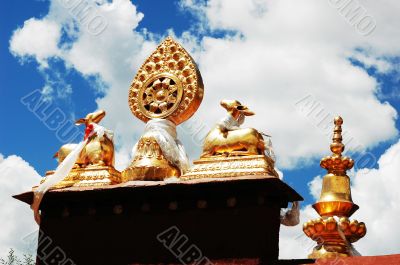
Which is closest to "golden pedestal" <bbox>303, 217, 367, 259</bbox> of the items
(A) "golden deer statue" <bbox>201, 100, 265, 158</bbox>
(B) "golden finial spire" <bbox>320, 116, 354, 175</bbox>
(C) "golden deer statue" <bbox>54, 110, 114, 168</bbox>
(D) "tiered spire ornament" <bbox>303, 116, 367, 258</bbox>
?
(D) "tiered spire ornament" <bbox>303, 116, 367, 258</bbox>

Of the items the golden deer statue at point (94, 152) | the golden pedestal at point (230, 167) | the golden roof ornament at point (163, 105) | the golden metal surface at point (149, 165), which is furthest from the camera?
the golden deer statue at point (94, 152)

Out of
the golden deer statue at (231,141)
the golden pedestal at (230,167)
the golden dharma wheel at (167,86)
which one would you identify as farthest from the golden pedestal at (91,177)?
the golden deer statue at (231,141)

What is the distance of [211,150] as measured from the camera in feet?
27.0

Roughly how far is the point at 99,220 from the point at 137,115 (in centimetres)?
140

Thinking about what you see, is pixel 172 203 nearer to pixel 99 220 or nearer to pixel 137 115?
pixel 99 220

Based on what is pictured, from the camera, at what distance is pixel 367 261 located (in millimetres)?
7430

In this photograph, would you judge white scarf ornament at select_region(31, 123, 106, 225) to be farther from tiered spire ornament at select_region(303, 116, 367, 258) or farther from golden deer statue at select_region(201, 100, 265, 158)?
tiered spire ornament at select_region(303, 116, 367, 258)

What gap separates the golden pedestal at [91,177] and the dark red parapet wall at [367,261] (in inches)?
97.7

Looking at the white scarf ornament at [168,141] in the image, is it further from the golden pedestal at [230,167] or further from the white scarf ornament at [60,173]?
the white scarf ornament at [60,173]

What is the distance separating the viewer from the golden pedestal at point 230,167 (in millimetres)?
7820

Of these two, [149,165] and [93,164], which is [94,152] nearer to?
[93,164]

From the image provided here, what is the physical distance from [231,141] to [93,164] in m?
1.75

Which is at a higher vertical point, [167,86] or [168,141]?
[167,86]

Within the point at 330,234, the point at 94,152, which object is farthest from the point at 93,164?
the point at 330,234
